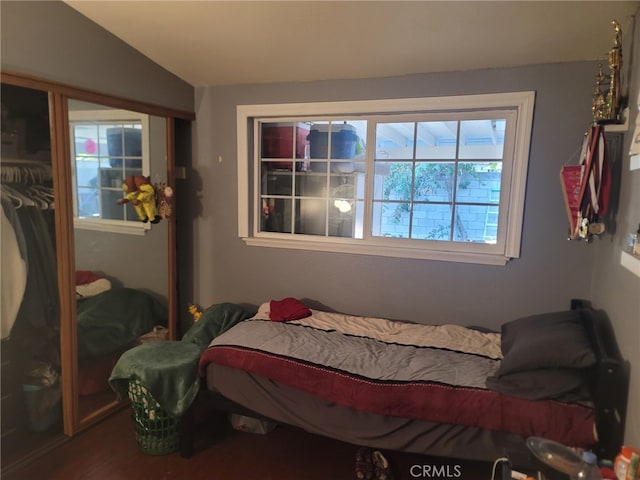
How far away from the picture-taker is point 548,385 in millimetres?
1831

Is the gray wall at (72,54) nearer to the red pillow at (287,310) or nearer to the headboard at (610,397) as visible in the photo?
the red pillow at (287,310)

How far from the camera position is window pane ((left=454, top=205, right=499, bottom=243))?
8.94 ft

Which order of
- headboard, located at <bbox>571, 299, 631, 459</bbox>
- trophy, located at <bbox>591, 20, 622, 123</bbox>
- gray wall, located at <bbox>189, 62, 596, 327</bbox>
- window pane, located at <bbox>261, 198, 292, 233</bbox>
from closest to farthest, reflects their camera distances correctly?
headboard, located at <bbox>571, 299, 631, 459</bbox>
trophy, located at <bbox>591, 20, 622, 123</bbox>
gray wall, located at <bbox>189, 62, 596, 327</bbox>
window pane, located at <bbox>261, 198, 292, 233</bbox>

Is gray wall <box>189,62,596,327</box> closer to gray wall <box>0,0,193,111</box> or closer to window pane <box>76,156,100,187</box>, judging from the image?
gray wall <box>0,0,193,111</box>

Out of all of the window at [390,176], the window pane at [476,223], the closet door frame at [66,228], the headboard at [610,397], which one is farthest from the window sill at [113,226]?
the headboard at [610,397]

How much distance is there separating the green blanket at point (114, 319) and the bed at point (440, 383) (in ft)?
2.68

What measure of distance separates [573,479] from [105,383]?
2.63m

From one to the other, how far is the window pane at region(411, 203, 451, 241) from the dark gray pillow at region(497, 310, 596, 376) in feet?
2.81

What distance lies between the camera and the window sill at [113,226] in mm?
2588

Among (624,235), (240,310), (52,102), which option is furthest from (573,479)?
(52,102)

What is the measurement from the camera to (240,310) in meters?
3.14

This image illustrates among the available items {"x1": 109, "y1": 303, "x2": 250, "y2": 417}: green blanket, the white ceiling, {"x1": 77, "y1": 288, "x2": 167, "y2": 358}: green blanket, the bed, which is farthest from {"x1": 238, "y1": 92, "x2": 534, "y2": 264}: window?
{"x1": 109, "y1": 303, "x2": 250, "y2": 417}: green blanket

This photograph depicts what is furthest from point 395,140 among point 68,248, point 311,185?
point 68,248

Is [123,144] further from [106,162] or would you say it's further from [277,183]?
[277,183]
